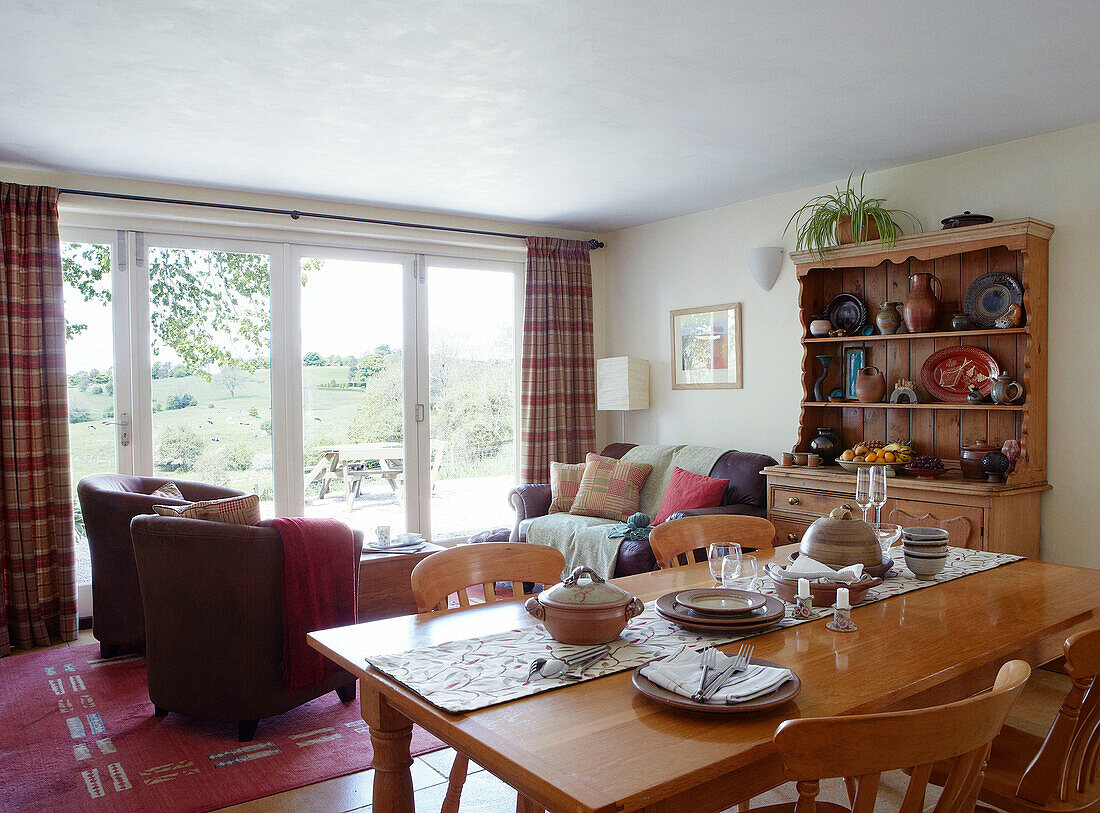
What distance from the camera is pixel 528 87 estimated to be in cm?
317

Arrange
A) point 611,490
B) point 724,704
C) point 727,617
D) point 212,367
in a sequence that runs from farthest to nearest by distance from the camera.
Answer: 1. point 611,490
2. point 212,367
3. point 727,617
4. point 724,704

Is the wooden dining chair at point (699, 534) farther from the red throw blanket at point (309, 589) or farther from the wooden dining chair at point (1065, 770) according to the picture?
the red throw blanket at point (309, 589)

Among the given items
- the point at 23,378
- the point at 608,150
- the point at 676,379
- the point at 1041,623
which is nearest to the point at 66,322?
the point at 23,378

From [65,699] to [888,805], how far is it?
10.7ft

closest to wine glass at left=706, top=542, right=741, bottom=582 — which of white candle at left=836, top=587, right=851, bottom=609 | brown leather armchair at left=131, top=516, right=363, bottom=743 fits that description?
white candle at left=836, top=587, right=851, bottom=609

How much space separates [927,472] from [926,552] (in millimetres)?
1911

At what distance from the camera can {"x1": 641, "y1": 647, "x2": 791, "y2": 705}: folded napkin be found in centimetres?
131

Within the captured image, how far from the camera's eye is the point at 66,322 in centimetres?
445

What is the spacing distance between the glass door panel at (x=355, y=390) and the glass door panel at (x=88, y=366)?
1105 mm

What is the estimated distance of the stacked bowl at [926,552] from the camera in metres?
2.19

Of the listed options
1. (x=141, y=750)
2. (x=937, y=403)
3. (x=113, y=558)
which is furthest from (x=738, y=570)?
(x=113, y=558)

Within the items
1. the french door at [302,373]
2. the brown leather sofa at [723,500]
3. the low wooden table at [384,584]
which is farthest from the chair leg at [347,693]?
the brown leather sofa at [723,500]

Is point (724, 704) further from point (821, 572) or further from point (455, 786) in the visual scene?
point (455, 786)

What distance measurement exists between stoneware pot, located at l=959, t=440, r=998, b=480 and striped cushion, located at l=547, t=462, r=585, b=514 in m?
2.30
